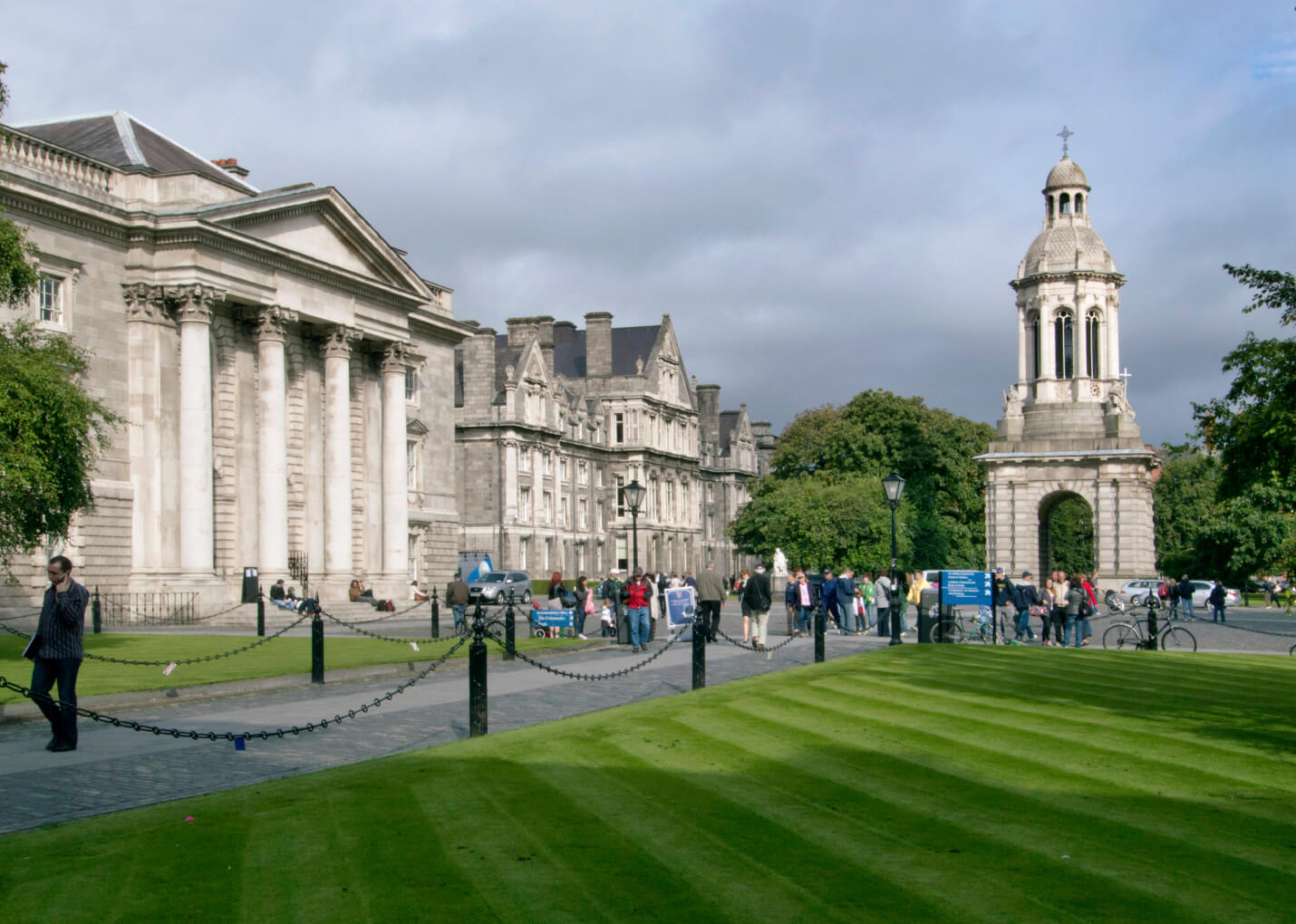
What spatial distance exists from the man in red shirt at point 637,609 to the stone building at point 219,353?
15.7 metres

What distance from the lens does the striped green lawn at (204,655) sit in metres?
19.1

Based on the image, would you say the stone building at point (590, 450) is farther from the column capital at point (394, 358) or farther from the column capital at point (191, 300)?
the column capital at point (191, 300)

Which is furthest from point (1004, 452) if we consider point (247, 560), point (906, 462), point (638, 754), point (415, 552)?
point (638, 754)

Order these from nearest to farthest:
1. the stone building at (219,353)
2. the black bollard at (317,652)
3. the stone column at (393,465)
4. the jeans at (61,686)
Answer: the jeans at (61,686)
the black bollard at (317,652)
the stone building at (219,353)
the stone column at (393,465)

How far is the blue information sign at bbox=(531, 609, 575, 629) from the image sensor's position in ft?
105

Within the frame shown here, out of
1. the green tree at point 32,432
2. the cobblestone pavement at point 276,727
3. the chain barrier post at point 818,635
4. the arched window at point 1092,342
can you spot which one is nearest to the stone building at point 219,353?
the green tree at point 32,432

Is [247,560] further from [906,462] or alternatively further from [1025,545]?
[906,462]

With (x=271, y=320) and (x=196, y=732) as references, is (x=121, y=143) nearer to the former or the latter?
(x=271, y=320)

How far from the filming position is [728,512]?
11812 cm

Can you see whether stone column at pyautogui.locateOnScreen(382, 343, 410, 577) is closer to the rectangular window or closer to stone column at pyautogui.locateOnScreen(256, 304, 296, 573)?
stone column at pyautogui.locateOnScreen(256, 304, 296, 573)

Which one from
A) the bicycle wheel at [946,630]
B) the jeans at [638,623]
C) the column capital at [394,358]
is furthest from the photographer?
the column capital at [394,358]

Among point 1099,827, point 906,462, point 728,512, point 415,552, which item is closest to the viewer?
point 1099,827

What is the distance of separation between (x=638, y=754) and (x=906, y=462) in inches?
2831

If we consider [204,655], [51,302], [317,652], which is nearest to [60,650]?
[317,652]
